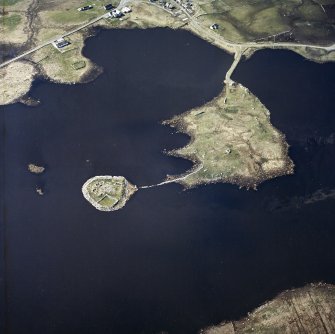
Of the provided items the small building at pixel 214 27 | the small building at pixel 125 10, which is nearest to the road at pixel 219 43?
the small building at pixel 214 27

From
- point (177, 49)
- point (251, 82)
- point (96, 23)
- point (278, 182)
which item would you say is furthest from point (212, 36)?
point (278, 182)

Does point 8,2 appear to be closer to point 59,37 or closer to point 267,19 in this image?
point 59,37

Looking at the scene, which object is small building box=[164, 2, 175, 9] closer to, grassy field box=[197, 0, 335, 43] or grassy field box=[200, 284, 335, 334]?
grassy field box=[197, 0, 335, 43]

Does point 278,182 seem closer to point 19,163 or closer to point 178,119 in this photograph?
point 178,119

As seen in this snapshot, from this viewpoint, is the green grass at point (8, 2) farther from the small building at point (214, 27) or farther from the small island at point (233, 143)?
the small island at point (233, 143)

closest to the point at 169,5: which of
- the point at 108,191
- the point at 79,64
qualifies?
the point at 79,64

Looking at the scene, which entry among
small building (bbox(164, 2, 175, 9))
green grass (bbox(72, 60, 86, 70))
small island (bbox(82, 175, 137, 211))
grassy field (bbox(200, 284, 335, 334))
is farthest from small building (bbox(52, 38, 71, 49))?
grassy field (bbox(200, 284, 335, 334))
